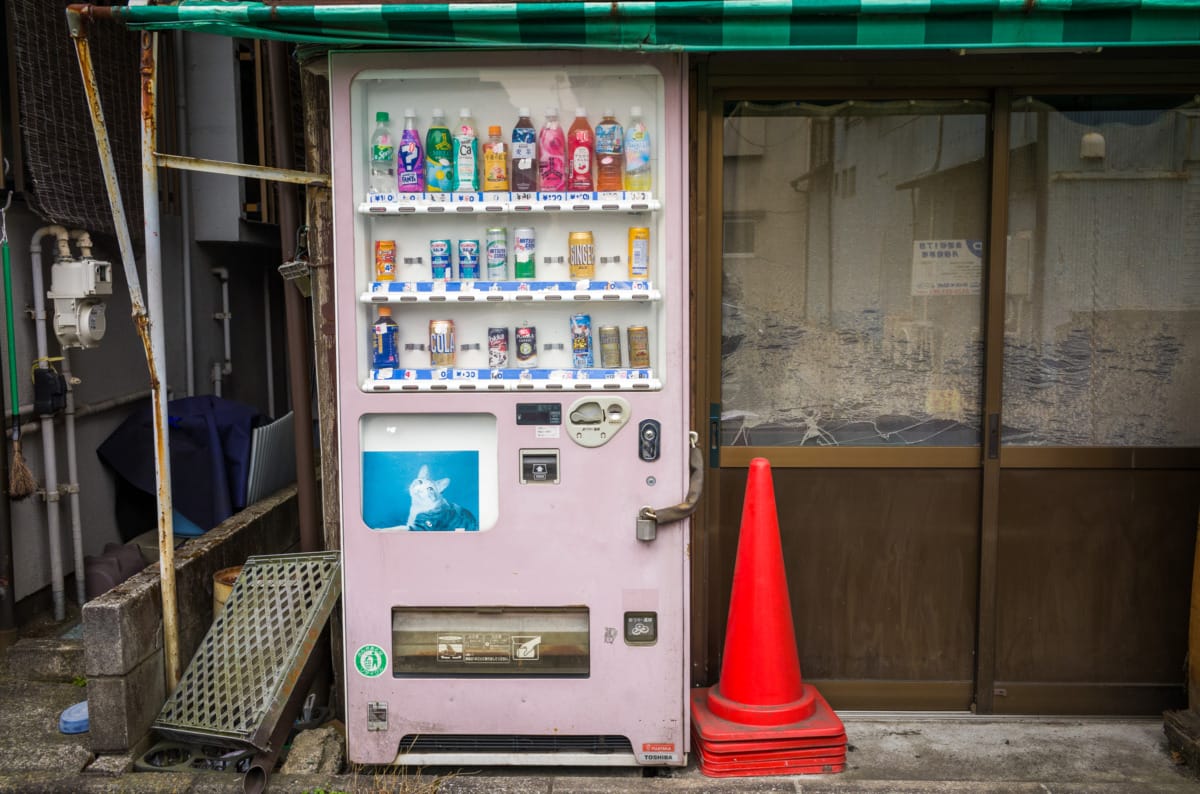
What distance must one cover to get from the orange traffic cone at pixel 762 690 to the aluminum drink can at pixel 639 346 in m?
0.59

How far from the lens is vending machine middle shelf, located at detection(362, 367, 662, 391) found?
3514 millimetres

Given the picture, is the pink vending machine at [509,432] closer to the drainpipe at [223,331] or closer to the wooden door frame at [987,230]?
the wooden door frame at [987,230]

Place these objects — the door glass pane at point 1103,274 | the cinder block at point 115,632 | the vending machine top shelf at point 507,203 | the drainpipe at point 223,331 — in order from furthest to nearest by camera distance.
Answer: the drainpipe at point 223,331, the door glass pane at point 1103,274, the cinder block at point 115,632, the vending machine top shelf at point 507,203

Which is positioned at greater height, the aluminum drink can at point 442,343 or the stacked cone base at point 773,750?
the aluminum drink can at point 442,343

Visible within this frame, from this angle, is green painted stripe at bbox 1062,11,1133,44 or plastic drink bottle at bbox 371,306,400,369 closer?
green painted stripe at bbox 1062,11,1133,44

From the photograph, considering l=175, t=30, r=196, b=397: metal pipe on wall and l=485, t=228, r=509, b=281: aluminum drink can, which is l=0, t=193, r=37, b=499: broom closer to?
l=175, t=30, r=196, b=397: metal pipe on wall

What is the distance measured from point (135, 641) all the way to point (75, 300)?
5.74 feet

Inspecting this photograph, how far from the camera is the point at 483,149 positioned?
3.59m

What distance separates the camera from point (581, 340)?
3.61 metres

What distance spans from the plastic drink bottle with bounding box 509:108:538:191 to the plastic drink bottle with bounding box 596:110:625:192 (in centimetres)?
23

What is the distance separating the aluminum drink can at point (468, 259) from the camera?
3584 mm

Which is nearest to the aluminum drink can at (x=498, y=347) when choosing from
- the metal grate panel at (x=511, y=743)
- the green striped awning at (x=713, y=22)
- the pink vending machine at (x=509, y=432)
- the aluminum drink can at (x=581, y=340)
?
the pink vending machine at (x=509, y=432)

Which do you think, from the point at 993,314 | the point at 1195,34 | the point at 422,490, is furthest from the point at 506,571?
the point at 1195,34

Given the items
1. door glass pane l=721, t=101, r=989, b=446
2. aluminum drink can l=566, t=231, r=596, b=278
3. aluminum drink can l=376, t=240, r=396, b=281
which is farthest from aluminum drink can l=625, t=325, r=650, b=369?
aluminum drink can l=376, t=240, r=396, b=281
